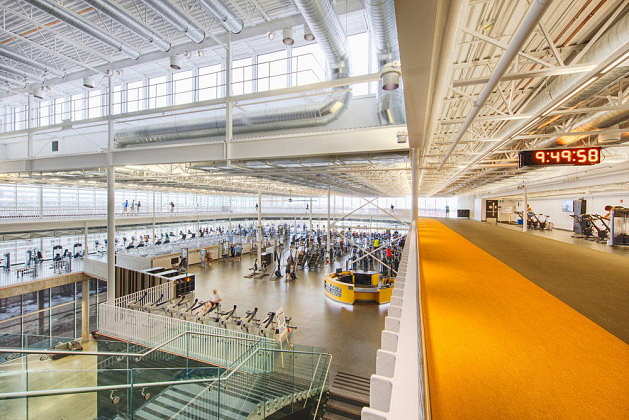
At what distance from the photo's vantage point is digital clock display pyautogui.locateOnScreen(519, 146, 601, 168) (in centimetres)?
484

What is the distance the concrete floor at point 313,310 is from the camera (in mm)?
7395

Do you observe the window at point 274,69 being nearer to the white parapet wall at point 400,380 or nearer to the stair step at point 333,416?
the stair step at point 333,416

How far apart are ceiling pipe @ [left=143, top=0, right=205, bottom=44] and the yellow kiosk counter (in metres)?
9.78

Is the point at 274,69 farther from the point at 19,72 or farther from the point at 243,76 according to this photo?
the point at 19,72

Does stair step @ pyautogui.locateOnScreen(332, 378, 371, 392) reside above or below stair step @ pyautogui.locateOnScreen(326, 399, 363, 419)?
above

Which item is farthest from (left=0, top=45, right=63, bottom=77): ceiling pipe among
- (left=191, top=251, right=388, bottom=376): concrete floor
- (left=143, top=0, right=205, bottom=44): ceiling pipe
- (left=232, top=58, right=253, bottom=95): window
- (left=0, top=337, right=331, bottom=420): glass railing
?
(left=191, top=251, right=388, bottom=376): concrete floor

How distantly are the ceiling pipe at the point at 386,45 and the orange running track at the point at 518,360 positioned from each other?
10.1ft

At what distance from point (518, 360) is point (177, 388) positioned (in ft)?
20.7

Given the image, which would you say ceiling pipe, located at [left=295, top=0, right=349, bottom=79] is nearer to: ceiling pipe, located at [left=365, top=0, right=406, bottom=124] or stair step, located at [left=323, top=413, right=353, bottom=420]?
ceiling pipe, located at [left=365, top=0, right=406, bottom=124]

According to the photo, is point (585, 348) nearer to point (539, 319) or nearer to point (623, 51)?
point (539, 319)

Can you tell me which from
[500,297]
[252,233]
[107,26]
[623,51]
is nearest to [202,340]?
[500,297]

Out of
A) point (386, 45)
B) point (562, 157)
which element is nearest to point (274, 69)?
point (386, 45)

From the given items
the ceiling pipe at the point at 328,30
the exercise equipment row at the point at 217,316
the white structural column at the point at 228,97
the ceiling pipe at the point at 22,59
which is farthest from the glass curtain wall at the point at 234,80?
the exercise equipment row at the point at 217,316

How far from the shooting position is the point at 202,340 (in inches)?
269
